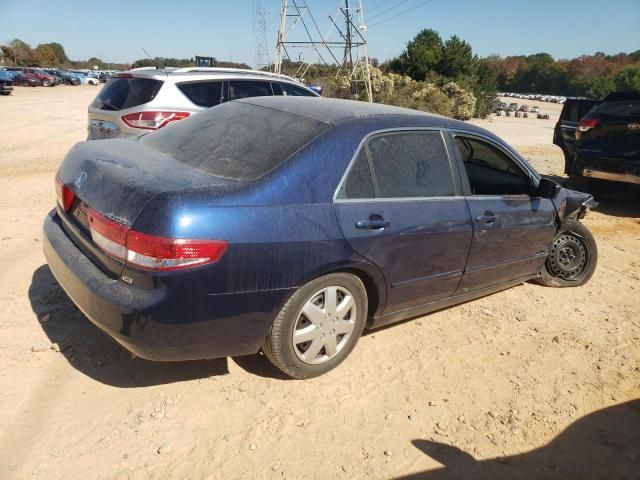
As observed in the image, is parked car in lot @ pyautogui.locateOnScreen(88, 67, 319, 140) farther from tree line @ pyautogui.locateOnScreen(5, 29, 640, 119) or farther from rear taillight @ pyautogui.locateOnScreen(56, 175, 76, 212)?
tree line @ pyautogui.locateOnScreen(5, 29, 640, 119)

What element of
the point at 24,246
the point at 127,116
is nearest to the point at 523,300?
the point at 24,246

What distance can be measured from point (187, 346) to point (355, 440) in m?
0.99

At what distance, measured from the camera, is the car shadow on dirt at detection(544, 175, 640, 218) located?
8133mm

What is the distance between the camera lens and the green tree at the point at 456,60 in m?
A: 35.8

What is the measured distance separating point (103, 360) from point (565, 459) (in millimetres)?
2665

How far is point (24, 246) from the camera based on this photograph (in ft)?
15.6

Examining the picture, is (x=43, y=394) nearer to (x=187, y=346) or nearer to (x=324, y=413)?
(x=187, y=346)

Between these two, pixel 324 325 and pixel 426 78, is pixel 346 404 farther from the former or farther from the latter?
pixel 426 78

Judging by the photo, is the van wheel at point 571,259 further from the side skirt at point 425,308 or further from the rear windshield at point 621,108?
the rear windshield at point 621,108

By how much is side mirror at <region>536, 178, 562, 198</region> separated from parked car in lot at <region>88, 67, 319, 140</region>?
4.37 metres

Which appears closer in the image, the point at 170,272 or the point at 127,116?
the point at 170,272

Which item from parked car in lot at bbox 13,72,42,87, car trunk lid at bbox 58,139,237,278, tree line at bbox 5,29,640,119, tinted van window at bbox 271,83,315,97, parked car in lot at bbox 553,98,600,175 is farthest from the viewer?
parked car in lot at bbox 13,72,42,87

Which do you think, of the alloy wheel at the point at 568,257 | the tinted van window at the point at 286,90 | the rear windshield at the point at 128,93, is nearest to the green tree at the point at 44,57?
the tinted van window at the point at 286,90

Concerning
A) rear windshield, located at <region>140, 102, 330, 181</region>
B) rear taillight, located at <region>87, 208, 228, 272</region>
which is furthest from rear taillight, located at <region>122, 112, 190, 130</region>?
rear taillight, located at <region>87, 208, 228, 272</region>
